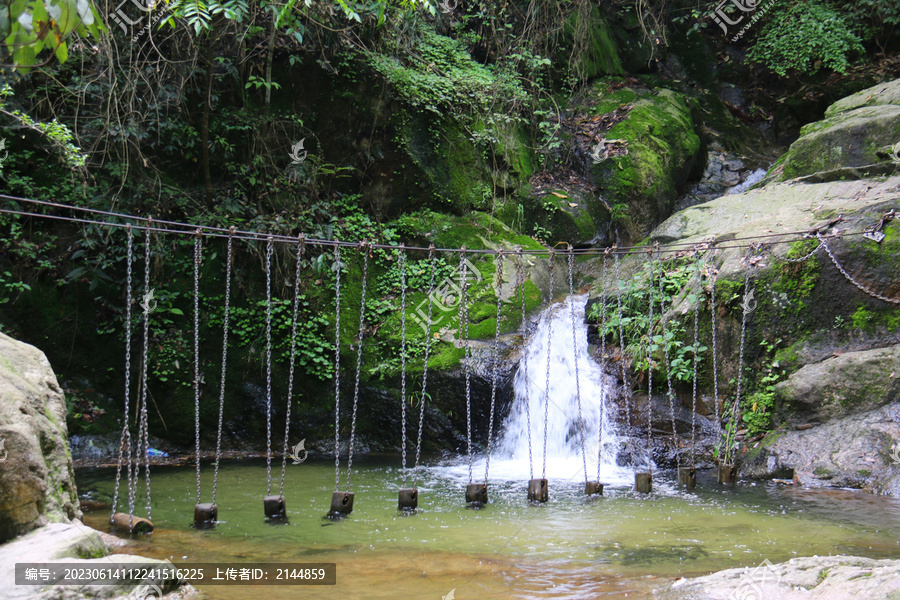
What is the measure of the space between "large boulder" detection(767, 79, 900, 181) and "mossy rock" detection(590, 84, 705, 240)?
6.60ft

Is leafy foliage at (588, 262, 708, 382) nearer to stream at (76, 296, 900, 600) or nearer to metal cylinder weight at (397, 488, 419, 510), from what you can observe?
stream at (76, 296, 900, 600)

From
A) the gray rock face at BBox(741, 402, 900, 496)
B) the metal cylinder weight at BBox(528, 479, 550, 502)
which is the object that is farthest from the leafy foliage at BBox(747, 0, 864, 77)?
the metal cylinder weight at BBox(528, 479, 550, 502)

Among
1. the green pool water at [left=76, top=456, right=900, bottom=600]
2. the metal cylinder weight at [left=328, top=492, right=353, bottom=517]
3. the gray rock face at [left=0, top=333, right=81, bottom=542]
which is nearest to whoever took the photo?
the gray rock face at [left=0, top=333, right=81, bottom=542]

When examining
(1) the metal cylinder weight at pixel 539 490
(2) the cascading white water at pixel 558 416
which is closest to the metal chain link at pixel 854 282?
(2) the cascading white water at pixel 558 416

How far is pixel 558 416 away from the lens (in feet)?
24.5

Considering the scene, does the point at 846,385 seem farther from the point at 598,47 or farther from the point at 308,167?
the point at 598,47

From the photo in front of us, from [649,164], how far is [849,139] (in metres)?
3.22

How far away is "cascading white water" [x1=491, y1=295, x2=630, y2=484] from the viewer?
697 centimetres

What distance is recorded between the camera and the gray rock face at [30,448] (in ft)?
10.6

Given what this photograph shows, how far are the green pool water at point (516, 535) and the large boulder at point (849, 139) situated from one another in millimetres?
4819

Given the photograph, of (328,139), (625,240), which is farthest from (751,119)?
(328,139)

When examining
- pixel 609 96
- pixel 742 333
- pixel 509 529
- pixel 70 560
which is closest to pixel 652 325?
pixel 742 333

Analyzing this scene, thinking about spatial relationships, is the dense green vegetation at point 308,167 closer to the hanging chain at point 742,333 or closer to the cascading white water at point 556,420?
the hanging chain at point 742,333

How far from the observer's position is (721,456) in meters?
6.51
